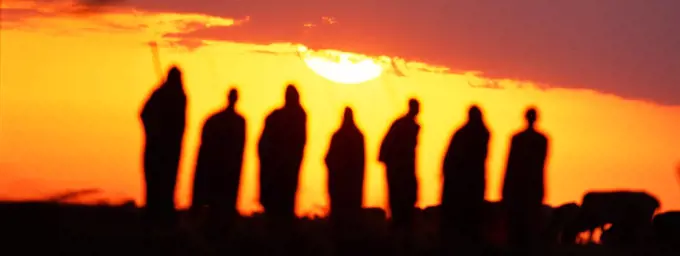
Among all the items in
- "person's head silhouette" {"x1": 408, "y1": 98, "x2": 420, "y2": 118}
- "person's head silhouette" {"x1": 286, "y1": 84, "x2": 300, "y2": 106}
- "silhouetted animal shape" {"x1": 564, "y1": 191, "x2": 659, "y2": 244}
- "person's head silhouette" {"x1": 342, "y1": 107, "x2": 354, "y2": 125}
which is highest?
"person's head silhouette" {"x1": 286, "y1": 84, "x2": 300, "y2": 106}

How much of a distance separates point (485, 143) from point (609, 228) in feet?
46.6

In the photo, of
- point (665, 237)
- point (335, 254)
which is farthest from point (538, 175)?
point (665, 237)

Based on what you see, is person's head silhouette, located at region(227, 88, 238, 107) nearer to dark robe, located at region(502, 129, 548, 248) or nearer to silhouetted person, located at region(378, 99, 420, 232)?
silhouetted person, located at region(378, 99, 420, 232)

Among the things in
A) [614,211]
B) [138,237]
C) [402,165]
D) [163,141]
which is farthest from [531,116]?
[614,211]

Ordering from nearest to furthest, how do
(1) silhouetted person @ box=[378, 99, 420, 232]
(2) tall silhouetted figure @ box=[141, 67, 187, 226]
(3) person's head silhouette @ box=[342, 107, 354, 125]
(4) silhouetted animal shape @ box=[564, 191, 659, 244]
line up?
(2) tall silhouetted figure @ box=[141, 67, 187, 226] → (1) silhouetted person @ box=[378, 99, 420, 232] → (3) person's head silhouette @ box=[342, 107, 354, 125] → (4) silhouetted animal shape @ box=[564, 191, 659, 244]

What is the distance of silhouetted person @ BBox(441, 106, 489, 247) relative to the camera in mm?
24281

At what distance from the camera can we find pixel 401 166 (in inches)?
982

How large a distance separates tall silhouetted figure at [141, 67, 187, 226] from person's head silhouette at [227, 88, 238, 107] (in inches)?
31.5

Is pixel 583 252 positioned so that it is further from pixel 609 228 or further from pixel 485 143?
pixel 609 228

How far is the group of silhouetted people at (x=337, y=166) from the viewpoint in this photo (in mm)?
22641

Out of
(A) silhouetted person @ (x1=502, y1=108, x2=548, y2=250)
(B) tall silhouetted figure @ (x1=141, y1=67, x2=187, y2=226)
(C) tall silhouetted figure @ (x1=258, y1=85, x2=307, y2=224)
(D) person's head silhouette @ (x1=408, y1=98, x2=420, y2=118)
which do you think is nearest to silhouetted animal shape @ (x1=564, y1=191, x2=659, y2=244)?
(A) silhouetted person @ (x1=502, y1=108, x2=548, y2=250)

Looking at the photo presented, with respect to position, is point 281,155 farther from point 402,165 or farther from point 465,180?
point 465,180

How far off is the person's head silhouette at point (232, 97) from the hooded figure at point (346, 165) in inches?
80.2

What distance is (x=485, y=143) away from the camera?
24.4 metres
